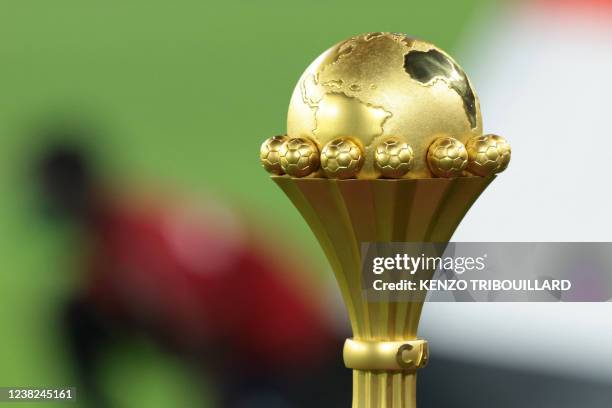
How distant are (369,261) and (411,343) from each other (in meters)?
0.18

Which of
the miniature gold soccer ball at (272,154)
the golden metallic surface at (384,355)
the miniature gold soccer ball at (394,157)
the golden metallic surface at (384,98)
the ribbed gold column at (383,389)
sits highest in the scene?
the golden metallic surface at (384,98)

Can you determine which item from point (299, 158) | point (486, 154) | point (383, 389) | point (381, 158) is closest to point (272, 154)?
point (299, 158)

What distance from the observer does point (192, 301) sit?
13.1 ft

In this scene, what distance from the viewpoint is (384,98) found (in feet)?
7.74

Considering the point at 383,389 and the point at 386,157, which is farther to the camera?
the point at 383,389

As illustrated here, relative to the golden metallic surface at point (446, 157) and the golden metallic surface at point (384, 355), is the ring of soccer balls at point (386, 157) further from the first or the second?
the golden metallic surface at point (384, 355)

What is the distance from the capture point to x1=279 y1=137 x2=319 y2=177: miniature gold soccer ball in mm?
2377

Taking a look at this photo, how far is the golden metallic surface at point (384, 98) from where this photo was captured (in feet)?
7.73

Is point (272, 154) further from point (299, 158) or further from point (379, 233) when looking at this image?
point (379, 233)

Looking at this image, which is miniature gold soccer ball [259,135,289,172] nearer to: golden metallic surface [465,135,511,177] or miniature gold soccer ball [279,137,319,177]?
miniature gold soccer ball [279,137,319,177]

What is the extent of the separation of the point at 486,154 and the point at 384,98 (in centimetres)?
20

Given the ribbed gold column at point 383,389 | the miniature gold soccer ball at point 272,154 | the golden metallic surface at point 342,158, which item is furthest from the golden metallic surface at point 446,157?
the ribbed gold column at point 383,389

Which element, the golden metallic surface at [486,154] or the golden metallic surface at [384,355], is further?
the golden metallic surface at [384,355]

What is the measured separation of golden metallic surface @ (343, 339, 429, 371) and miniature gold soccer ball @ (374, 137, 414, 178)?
0.35 metres
